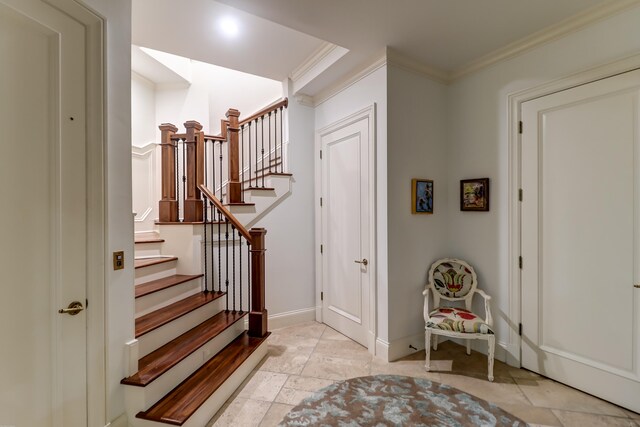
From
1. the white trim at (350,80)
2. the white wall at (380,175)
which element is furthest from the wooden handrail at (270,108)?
the white wall at (380,175)

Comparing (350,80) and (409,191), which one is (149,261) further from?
(350,80)

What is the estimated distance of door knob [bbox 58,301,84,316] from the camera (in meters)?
1.43

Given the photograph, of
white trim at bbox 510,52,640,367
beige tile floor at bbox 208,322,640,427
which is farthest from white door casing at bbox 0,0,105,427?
white trim at bbox 510,52,640,367

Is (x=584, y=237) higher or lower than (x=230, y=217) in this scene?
lower

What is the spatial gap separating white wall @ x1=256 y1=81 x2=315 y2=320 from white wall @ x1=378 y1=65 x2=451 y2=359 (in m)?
1.27

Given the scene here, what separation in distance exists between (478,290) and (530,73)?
2.00 meters

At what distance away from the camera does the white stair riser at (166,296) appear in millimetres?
2234

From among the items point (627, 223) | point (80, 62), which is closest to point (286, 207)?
point (80, 62)

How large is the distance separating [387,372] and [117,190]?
2.51 metres

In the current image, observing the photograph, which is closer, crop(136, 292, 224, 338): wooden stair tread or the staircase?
the staircase

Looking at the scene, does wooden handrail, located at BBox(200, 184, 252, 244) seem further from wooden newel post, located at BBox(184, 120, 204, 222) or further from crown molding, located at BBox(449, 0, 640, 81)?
crown molding, located at BBox(449, 0, 640, 81)

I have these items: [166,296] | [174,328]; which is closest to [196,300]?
[166,296]

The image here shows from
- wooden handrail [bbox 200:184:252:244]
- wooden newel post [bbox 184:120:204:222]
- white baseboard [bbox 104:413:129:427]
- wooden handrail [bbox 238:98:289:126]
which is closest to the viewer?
white baseboard [bbox 104:413:129:427]

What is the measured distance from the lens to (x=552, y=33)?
2.19 m
